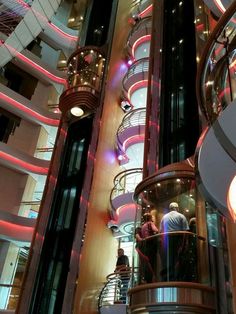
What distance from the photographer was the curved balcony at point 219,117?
325cm

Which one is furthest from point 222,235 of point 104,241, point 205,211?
point 104,241

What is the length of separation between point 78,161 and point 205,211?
5.85 metres

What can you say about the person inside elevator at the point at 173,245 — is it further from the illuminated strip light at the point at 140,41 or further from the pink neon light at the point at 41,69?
the pink neon light at the point at 41,69

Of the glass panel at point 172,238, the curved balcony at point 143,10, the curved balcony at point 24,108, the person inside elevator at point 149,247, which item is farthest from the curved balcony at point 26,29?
the person inside elevator at point 149,247

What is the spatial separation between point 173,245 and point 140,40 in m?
11.1

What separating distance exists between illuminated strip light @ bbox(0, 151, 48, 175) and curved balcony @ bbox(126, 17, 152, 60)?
5.82 m

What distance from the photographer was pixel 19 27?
13734 mm

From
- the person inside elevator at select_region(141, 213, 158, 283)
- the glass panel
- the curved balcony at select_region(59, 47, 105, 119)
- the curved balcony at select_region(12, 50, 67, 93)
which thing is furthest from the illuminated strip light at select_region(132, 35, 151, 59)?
the person inside elevator at select_region(141, 213, 158, 283)

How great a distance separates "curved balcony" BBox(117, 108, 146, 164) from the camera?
11.7 m

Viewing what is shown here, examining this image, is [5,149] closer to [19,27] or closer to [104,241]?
[19,27]

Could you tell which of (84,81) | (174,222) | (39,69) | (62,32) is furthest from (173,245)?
(62,32)

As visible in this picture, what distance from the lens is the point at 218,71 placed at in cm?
378

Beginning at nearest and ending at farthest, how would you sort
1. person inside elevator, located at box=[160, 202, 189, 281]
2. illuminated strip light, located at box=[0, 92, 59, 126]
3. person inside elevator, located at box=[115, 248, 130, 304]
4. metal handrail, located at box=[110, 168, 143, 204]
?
person inside elevator, located at box=[160, 202, 189, 281] < person inside elevator, located at box=[115, 248, 130, 304] < metal handrail, located at box=[110, 168, 143, 204] < illuminated strip light, located at box=[0, 92, 59, 126]

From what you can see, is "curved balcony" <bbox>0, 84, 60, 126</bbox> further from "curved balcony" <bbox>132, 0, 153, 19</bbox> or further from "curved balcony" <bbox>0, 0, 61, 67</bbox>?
"curved balcony" <bbox>132, 0, 153, 19</bbox>
